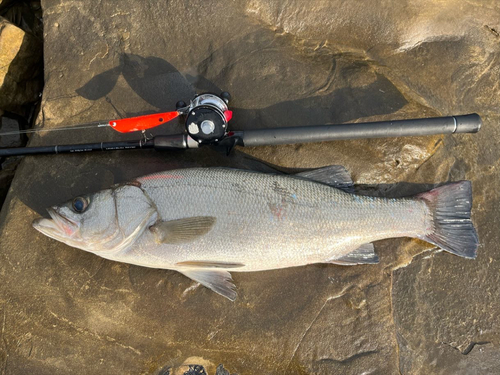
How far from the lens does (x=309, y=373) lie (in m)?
3.27

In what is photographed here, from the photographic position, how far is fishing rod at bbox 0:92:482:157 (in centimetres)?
292

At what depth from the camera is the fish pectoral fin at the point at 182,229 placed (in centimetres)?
295

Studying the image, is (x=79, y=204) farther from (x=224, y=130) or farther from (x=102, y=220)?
(x=224, y=130)

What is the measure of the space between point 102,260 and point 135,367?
1.14 metres

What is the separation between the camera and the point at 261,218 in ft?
9.83

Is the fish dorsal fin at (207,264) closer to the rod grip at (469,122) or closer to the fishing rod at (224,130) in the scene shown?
the fishing rod at (224,130)

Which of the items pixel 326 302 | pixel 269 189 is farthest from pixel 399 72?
pixel 326 302

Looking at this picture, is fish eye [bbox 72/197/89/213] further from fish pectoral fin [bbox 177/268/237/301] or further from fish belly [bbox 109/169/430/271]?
fish pectoral fin [bbox 177/268/237/301]

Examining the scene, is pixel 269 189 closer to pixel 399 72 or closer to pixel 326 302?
pixel 326 302

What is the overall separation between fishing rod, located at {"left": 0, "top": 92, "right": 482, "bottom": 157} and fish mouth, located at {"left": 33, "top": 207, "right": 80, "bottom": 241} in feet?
2.44

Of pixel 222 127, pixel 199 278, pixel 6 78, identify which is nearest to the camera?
pixel 222 127

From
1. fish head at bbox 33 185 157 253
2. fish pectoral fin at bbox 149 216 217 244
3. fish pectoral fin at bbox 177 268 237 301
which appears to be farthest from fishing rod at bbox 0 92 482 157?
fish pectoral fin at bbox 177 268 237 301

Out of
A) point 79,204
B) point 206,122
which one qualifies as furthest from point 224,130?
point 79,204

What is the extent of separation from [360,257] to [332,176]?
33.4 inches
